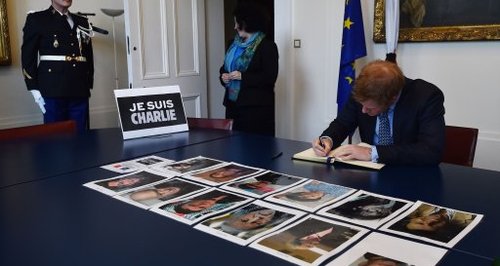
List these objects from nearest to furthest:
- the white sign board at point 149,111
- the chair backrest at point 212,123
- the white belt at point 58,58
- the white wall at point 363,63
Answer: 1. the white sign board at point 149,111
2. the chair backrest at point 212,123
3. the white wall at point 363,63
4. the white belt at point 58,58

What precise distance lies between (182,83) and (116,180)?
272cm

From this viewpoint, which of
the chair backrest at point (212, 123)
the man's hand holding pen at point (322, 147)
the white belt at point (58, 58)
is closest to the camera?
the man's hand holding pen at point (322, 147)

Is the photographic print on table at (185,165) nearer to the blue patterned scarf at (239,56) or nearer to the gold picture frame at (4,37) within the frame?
the blue patterned scarf at (239,56)

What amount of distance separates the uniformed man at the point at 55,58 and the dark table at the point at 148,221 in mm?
1661

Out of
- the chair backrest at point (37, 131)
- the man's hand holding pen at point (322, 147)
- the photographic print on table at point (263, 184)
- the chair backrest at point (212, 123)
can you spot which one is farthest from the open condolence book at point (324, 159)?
the chair backrest at point (37, 131)

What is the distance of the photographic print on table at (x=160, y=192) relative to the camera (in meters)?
1.22

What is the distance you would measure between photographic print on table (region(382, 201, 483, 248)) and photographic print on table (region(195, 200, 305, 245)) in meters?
0.23

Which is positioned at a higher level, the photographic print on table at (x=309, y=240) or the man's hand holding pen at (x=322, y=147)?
the man's hand holding pen at (x=322, y=147)

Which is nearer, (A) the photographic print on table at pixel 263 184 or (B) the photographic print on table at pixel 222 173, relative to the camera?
(A) the photographic print on table at pixel 263 184

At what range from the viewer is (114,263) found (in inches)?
34.5

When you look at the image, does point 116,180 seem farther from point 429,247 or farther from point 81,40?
point 81,40

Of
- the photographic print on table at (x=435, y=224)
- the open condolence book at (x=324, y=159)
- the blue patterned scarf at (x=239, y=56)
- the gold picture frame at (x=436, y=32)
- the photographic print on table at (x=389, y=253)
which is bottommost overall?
the photographic print on table at (x=389, y=253)

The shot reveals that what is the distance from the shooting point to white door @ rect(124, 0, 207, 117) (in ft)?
11.9

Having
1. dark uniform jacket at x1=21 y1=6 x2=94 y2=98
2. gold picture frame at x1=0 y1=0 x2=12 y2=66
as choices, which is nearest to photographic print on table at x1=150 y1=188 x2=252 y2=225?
dark uniform jacket at x1=21 y1=6 x2=94 y2=98
